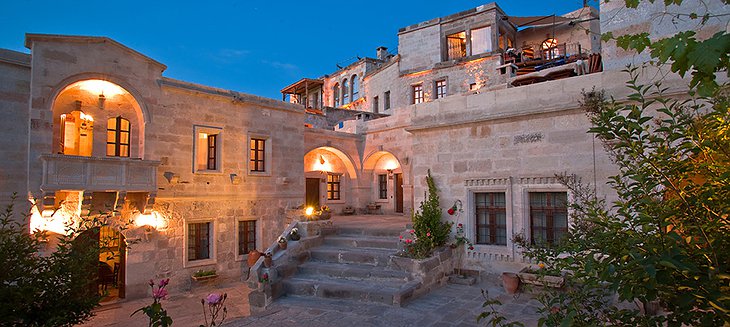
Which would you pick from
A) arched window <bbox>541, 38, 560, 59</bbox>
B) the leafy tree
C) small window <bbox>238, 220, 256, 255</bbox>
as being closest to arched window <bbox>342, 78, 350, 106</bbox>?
arched window <bbox>541, 38, 560, 59</bbox>

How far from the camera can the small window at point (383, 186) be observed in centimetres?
1933

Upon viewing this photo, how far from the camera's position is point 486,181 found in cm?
923

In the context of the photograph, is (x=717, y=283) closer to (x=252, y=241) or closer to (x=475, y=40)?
(x=252, y=241)

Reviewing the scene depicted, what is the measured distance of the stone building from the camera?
8516mm

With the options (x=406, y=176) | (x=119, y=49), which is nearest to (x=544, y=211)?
(x=406, y=176)

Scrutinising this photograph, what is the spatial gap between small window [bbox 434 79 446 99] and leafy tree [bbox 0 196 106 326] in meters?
23.8

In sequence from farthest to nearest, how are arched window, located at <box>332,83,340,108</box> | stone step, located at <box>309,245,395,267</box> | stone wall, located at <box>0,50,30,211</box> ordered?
1. arched window, located at <box>332,83,340,108</box>
2. stone wall, located at <box>0,50,30,211</box>
3. stone step, located at <box>309,245,395,267</box>

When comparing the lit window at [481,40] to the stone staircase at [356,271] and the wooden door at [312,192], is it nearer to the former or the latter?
the wooden door at [312,192]

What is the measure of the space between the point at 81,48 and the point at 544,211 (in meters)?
11.7

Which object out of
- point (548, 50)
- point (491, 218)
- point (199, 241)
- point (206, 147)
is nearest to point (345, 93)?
point (548, 50)

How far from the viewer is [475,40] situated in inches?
1005

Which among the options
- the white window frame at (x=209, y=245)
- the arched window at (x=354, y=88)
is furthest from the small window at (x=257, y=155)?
the arched window at (x=354, y=88)

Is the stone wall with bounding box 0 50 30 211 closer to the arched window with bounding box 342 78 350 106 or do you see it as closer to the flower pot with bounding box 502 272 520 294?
the flower pot with bounding box 502 272 520 294

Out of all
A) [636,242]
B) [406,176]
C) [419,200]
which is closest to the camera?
[636,242]
